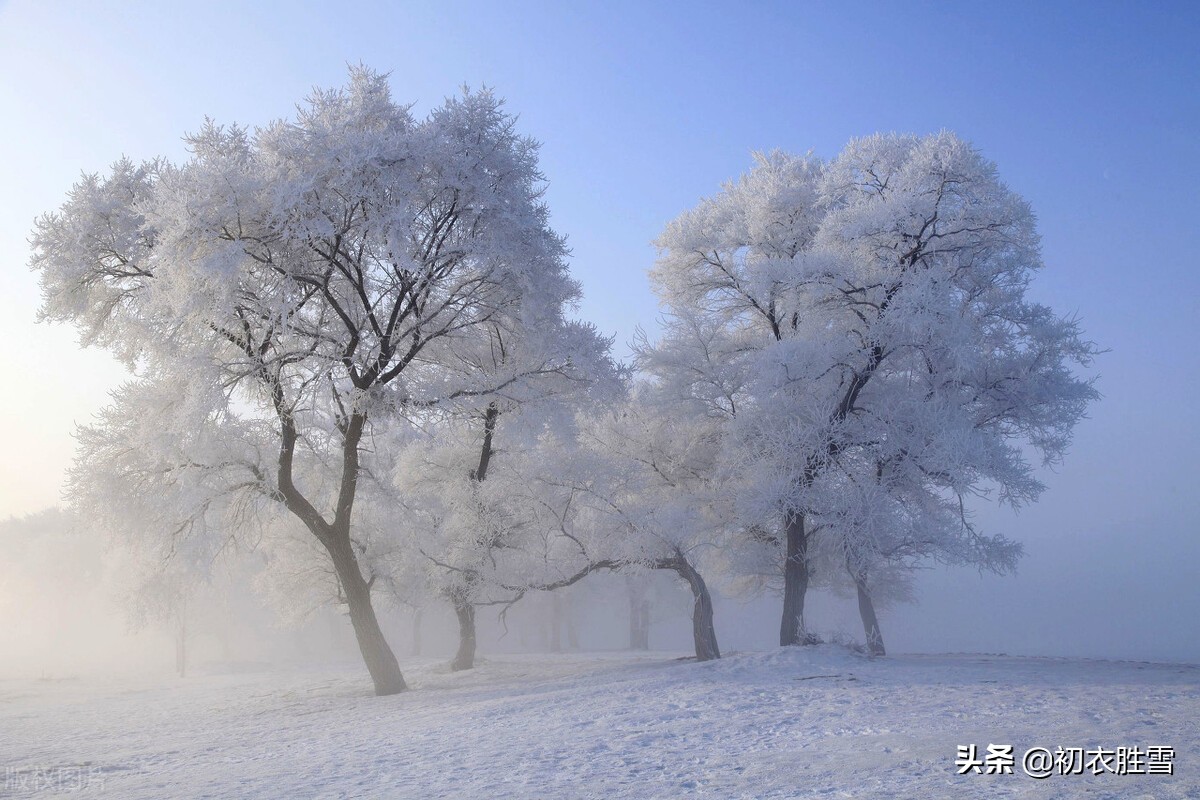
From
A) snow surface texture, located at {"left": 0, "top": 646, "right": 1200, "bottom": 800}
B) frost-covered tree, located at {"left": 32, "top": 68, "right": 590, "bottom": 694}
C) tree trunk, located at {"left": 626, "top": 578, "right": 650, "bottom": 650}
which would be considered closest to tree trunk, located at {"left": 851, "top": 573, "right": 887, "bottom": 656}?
snow surface texture, located at {"left": 0, "top": 646, "right": 1200, "bottom": 800}

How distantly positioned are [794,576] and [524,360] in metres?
9.15

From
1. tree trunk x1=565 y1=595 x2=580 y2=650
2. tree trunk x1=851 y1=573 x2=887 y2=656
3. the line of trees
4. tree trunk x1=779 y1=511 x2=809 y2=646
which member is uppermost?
the line of trees

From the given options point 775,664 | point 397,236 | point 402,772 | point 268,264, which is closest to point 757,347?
point 775,664

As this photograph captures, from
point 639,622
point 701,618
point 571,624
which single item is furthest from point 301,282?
point 571,624

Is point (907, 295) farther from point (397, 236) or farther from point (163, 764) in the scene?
point (163, 764)

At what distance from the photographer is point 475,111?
14.5m

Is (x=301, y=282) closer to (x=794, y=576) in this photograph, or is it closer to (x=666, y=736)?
(x=666, y=736)

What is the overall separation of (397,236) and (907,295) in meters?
10.8

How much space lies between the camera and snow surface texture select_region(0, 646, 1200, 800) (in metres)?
6.02

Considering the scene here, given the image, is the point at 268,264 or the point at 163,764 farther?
the point at 268,264

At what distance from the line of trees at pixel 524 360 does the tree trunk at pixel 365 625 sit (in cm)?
7

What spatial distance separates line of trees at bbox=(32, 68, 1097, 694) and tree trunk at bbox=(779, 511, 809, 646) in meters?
0.06

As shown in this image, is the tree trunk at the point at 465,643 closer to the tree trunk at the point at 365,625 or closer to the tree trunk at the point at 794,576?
the tree trunk at the point at 365,625

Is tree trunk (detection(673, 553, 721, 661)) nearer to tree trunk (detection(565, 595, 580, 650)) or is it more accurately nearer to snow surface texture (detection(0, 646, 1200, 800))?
snow surface texture (detection(0, 646, 1200, 800))
